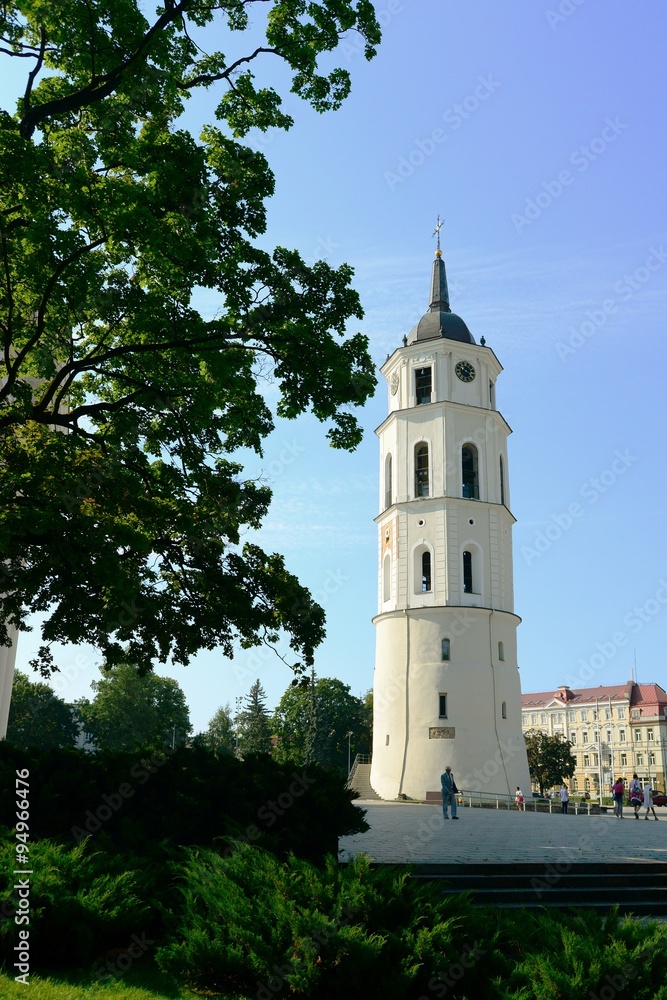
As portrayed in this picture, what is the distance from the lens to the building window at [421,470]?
48500 mm

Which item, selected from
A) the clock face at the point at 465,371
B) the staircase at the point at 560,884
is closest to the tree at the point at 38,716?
the clock face at the point at 465,371

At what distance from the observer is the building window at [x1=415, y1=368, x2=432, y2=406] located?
165 ft

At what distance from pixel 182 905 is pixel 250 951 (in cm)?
112

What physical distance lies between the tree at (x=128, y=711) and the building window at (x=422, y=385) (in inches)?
1772

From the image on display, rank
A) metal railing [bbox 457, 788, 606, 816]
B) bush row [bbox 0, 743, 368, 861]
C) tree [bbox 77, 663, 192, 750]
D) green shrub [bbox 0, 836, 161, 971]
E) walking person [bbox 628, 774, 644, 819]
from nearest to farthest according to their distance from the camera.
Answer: green shrub [bbox 0, 836, 161, 971], bush row [bbox 0, 743, 368, 861], walking person [bbox 628, 774, 644, 819], metal railing [bbox 457, 788, 606, 816], tree [bbox 77, 663, 192, 750]

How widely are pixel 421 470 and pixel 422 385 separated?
545cm

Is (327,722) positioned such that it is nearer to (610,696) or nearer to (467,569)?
(467,569)

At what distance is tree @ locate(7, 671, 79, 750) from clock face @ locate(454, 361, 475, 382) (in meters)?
48.2

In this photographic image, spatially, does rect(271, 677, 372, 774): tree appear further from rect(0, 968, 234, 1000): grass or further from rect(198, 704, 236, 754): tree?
rect(0, 968, 234, 1000): grass

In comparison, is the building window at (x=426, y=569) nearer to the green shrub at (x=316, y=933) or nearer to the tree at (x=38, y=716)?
the green shrub at (x=316, y=933)

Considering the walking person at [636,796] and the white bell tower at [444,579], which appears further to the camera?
the white bell tower at [444,579]

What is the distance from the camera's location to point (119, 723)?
84.6 meters

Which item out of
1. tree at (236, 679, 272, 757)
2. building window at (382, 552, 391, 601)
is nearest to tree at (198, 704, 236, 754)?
tree at (236, 679, 272, 757)

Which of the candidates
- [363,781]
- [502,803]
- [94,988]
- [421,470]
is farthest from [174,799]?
[363,781]
